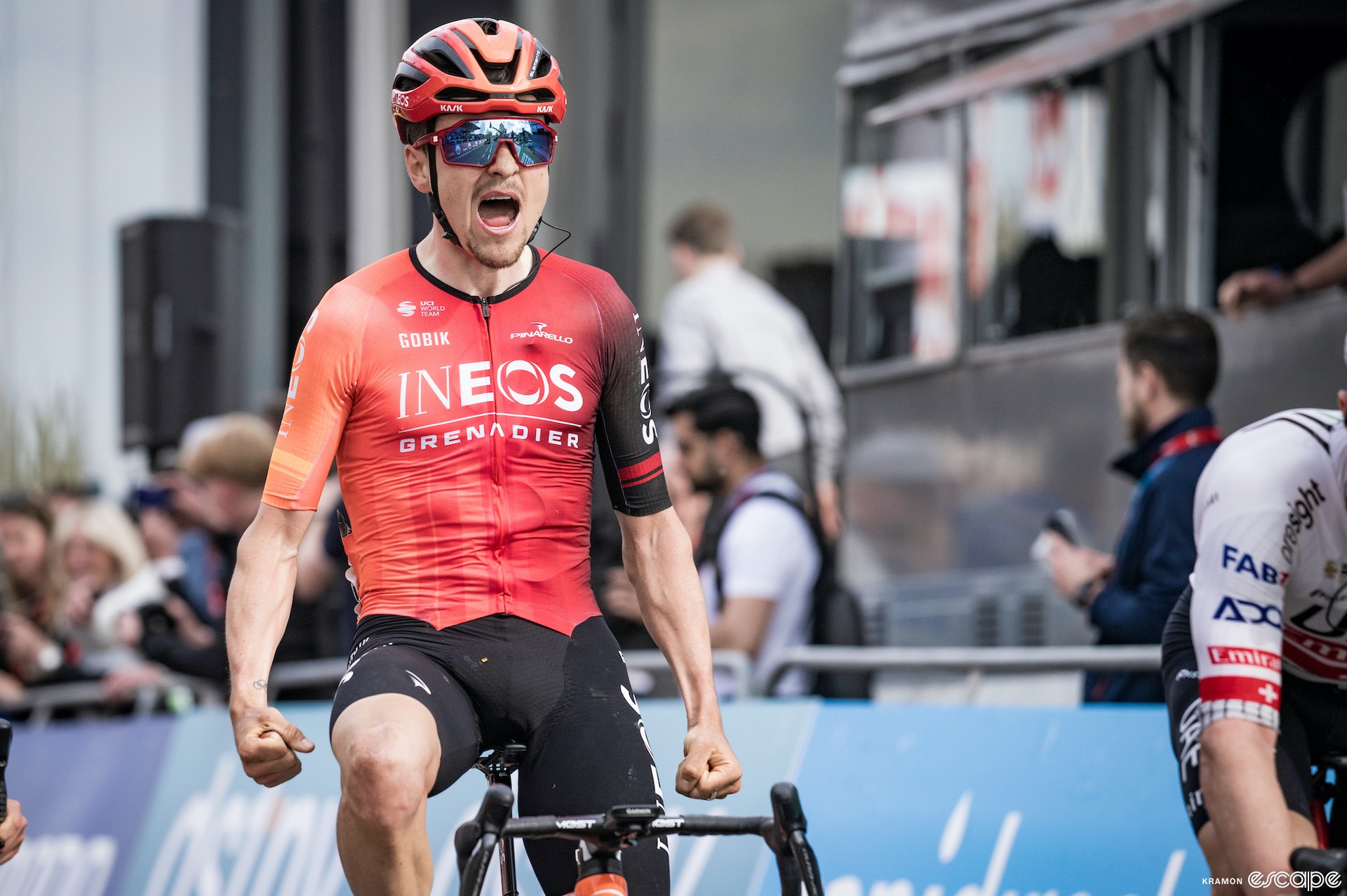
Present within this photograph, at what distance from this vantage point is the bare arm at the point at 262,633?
374 cm

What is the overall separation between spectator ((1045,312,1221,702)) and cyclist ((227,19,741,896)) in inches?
77.3

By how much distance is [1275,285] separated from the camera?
6.80 metres

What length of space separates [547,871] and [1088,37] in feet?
18.7

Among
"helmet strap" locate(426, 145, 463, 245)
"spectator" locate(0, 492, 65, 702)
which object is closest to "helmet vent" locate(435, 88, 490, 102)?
"helmet strap" locate(426, 145, 463, 245)

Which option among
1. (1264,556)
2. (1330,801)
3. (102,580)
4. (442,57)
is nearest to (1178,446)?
(1330,801)

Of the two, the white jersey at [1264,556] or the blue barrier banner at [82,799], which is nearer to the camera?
the white jersey at [1264,556]

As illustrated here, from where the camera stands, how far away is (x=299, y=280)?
13633 millimetres

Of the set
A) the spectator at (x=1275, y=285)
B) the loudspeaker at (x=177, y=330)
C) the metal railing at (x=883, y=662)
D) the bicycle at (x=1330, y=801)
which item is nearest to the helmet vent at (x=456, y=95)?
the metal railing at (x=883, y=662)

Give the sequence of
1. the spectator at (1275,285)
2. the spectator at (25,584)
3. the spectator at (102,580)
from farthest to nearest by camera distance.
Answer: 1. the spectator at (25,584)
2. the spectator at (102,580)
3. the spectator at (1275,285)

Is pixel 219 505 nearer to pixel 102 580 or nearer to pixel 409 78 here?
pixel 102 580

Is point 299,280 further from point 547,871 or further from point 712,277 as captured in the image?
point 547,871

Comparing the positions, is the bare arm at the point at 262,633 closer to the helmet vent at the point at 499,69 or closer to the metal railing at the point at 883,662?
the helmet vent at the point at 499,69

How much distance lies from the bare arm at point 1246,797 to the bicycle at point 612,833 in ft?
2.79

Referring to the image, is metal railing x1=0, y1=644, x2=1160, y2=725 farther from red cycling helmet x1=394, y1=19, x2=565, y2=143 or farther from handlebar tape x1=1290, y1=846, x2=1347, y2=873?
handlebar tape x1=1290, y1=846, x2=1347, y2=873
